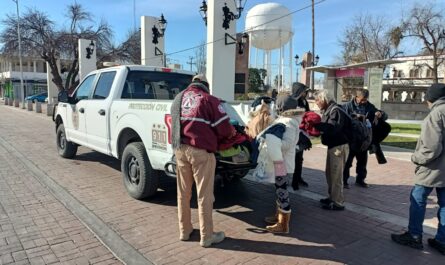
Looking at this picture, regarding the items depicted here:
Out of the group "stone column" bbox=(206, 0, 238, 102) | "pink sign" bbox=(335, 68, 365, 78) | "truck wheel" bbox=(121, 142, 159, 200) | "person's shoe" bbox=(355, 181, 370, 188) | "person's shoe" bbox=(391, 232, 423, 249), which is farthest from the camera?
"pink sign" bbox=(335, 68, 365, 78)

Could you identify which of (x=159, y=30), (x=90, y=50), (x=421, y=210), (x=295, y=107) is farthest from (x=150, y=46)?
(x=421, y=210)

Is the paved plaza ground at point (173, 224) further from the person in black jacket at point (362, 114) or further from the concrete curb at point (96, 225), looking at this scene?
the person in black jacket at point (362, 114)

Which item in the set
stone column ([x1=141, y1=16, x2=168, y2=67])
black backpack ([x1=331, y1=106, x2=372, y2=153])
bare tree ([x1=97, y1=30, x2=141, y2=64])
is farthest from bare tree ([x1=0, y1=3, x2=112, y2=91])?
black backpack ([x1=331, y1=106, x2=372, y2=153])

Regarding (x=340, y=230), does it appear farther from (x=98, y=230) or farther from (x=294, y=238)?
(x=98, y=230)

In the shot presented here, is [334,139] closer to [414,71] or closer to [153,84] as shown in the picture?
[153,84]

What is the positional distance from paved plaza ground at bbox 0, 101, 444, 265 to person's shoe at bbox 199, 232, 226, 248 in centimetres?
6

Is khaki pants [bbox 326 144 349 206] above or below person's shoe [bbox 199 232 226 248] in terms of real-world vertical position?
above

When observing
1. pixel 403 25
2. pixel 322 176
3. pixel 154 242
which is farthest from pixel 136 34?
pixel 154 242

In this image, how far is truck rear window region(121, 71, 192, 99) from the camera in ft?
20.4

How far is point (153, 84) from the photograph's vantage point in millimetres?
6461

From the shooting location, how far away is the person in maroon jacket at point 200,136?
12.6 ft

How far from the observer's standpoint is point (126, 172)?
5586mm

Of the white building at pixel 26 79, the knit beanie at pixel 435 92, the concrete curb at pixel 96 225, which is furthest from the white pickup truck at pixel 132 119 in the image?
the white building at pixel 26 79

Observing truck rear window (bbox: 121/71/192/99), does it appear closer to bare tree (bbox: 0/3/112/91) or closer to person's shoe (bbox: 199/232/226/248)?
person's shoe (bbox: 199/232/226/248)
